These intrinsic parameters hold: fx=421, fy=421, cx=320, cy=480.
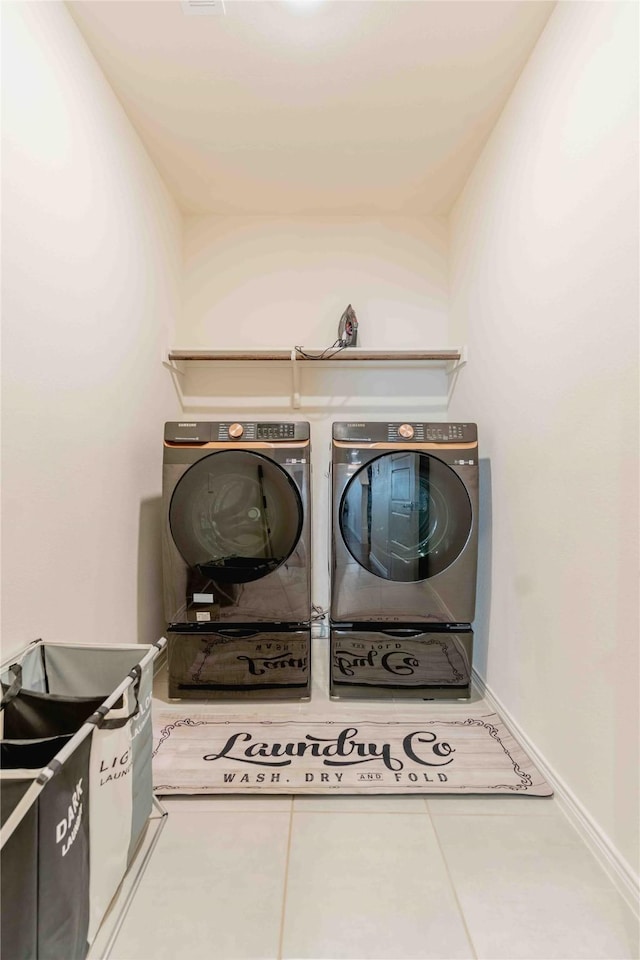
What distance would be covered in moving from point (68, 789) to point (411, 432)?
1562mm

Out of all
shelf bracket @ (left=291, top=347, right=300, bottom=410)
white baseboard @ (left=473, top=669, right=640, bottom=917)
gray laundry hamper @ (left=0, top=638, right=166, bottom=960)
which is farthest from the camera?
shelf bracket @ (left=291, top=347, right=300, bottom=410)

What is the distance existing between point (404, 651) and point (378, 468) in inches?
31.9

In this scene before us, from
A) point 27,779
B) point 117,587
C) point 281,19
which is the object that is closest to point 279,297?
point 281,19

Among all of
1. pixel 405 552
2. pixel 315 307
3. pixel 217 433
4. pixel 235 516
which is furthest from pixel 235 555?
pixel 315 307

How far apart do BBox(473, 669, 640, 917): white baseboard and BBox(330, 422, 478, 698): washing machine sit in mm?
428

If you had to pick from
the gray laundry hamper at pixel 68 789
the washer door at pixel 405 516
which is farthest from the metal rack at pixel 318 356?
the gray laundry hamper at pixel 68 789

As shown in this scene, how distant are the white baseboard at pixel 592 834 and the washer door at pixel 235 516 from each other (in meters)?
1.15

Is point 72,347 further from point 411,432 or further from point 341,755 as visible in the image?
point 341,755

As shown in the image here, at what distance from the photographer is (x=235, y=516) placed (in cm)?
186

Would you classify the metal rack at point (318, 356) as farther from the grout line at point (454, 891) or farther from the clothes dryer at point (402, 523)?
the grout line at point (454, 891)

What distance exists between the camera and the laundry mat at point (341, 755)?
135 cm

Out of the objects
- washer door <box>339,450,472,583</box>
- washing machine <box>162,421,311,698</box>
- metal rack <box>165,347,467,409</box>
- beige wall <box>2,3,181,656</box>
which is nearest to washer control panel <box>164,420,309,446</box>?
washing machine <box>162,421,311,698</box>

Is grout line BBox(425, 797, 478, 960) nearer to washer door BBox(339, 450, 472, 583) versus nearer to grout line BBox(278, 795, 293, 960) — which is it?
grout line BBox(278, 795, 293, 960)

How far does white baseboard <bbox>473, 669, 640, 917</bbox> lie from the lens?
101 centimetres
